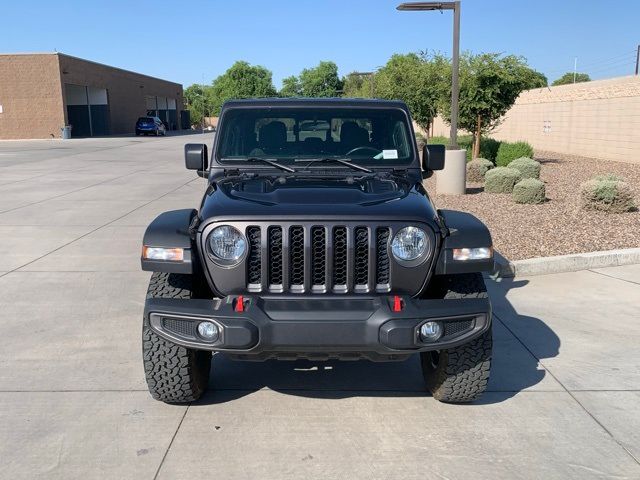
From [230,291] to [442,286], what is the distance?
122 cm

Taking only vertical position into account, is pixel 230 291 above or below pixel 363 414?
above

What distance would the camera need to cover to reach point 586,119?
23.4m

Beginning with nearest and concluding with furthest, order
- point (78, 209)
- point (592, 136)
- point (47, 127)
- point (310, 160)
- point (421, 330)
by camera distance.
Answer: point (421, 330), point (310, 160), point (78, 209), point (592, 136), point (47, 127)

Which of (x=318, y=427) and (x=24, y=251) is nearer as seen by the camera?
(x=318, y=427)

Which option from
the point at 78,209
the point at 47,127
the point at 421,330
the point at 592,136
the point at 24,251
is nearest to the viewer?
the point at 421,330

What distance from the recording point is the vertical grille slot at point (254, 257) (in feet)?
11.3

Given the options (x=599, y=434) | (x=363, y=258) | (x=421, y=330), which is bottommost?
(x=599, y=434)

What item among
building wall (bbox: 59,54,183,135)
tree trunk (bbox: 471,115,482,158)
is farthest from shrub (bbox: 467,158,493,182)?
building wall (bbox: 59,54,183,135)

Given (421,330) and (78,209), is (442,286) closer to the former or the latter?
(421,330)

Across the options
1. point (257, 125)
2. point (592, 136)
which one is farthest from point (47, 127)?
point (257, 125)

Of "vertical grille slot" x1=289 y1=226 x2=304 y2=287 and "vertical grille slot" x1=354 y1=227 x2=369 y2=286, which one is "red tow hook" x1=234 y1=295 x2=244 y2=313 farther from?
"vertical grille slot" x1=354 y1=227 x2=369 y2=286

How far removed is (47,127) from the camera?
45438mm

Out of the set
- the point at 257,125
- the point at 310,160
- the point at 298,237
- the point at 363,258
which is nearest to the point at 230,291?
the point at 298,237

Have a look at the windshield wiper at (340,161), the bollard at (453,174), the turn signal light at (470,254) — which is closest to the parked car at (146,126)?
the bollard at (453,174)
